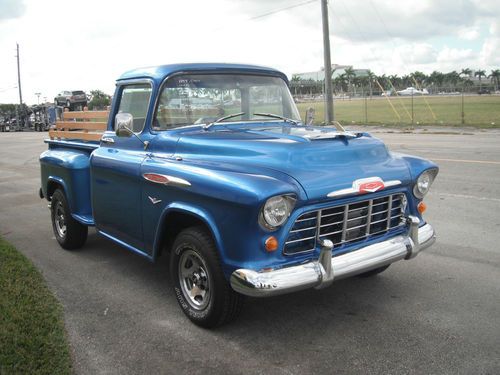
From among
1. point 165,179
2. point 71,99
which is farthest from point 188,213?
point 71,99

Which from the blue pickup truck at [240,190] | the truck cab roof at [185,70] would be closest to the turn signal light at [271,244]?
the blue pickup truck at [240,190]

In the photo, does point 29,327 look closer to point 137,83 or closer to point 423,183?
point 137,83

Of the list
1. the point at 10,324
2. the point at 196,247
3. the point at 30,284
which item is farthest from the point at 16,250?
the point at 196,247

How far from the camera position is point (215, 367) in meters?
3.23

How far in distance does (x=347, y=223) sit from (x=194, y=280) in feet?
3.99

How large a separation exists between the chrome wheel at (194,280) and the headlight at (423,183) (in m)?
1.79

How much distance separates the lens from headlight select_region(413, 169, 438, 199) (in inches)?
161

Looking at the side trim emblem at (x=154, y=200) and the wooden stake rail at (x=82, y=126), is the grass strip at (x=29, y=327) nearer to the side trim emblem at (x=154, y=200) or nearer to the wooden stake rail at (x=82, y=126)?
the side trim emblem at (x=154, y=200)

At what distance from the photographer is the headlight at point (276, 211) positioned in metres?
3.20

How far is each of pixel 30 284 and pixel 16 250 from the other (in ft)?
4.38

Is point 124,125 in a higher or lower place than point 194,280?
higher

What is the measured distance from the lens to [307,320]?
12.7 feet

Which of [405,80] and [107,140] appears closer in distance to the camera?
[107,140]

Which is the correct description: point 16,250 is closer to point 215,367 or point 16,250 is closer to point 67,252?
point 67,252
